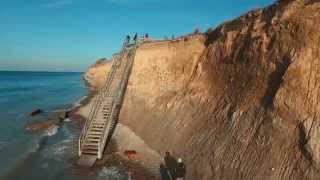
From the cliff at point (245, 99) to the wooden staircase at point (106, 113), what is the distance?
2.24 m

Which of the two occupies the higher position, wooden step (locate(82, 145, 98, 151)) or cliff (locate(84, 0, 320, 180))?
cliff (locate(84, 0, 320, 180))

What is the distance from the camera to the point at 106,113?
29.0 metres

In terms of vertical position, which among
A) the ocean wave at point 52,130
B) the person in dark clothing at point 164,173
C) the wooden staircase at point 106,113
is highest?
the wooden staircase at point 106,113

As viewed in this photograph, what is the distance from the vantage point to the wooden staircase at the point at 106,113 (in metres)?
25.2

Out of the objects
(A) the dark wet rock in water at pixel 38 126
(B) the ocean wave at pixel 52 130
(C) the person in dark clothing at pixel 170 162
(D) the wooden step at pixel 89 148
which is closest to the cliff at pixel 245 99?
(C) the person in dark clothing at pixel 170 162

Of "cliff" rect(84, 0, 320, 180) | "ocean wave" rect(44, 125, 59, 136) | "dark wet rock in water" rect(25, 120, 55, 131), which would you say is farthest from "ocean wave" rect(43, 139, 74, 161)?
"dark wet rock in water" rect(25, 120, 55, 131)

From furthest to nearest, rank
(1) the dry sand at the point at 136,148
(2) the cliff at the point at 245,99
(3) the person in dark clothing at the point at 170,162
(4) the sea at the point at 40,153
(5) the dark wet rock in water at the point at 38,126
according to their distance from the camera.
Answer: (5) the dark wet rock in water at the point at 38,126 → (1) the dry sand at the point at 136,148 → (4) the sea at the point at 40,153 → (3) the person in dark clothing at the point at 170,162 → (2) the cliff at the point at 245,99

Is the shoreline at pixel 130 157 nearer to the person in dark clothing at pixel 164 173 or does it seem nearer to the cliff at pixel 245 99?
the person in dark clothing at pixel 164 173

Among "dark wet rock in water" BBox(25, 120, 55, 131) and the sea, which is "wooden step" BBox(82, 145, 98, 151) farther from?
"dark wet rock in water" BBox(25, 120, 55, 131)

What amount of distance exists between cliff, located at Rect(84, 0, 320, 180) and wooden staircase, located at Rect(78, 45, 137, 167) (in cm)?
224

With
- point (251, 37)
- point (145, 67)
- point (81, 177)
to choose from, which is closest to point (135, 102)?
point (145, 67)

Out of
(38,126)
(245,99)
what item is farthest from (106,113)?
(245,99)

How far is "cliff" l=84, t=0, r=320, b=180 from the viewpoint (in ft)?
49.2

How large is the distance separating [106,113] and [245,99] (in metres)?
12.9
